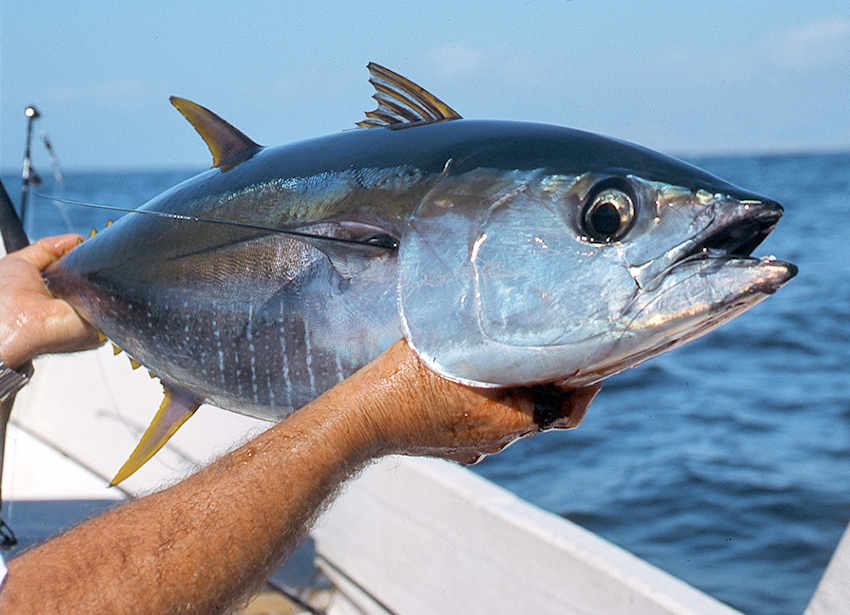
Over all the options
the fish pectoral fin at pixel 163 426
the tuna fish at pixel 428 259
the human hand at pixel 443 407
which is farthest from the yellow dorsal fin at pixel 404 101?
the fish pectoral fin at pixel 163 426

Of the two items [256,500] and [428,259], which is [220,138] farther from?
[256,500]

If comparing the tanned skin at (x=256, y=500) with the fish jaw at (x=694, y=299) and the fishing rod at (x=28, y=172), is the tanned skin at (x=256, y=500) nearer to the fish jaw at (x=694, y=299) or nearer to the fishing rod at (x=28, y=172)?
the fish jaw at (x=694, y=299)

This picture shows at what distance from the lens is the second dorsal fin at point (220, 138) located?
187cm

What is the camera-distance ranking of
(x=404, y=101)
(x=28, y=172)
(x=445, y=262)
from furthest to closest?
(x=28, y=172) → (x=404, y=101) → (x=445, y=262)

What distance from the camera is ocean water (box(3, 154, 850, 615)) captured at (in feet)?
16.7

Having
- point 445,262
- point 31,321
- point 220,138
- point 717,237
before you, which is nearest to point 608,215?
point 717,237

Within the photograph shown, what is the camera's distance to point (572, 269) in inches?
49.2

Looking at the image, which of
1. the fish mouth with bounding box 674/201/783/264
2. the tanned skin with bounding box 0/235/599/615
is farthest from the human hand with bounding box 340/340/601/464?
the fish mouth with bounding box 674/201/783/264

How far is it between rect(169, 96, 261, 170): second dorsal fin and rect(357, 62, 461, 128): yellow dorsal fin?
34 centimetres

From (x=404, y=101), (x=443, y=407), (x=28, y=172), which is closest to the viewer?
(x=443, y=407)

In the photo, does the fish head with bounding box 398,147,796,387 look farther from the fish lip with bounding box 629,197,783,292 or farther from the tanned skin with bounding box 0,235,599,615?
the tanned skin with bounding box 0,235,599,615

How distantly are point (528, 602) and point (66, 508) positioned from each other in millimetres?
2645

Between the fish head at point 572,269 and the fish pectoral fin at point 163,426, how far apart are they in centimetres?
76

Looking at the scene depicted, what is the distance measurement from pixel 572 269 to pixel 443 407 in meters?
0.36
